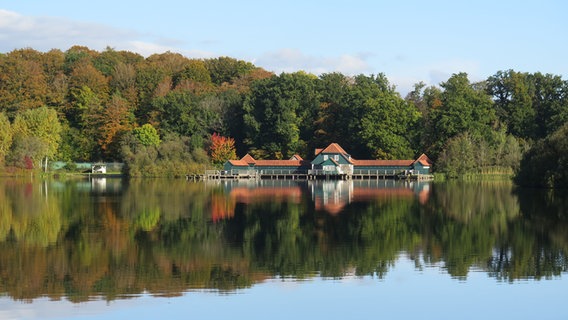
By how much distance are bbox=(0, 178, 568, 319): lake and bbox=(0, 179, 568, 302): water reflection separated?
0.05 m

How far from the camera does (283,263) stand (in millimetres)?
17844

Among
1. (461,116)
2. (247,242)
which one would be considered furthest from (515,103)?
(247,242)

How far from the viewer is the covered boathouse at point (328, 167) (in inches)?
2709

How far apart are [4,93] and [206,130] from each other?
2050cm

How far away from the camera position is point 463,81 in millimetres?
72562

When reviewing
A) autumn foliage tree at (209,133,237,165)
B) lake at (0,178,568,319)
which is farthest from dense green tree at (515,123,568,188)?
autumn foliage tree at (209,133,237,165)

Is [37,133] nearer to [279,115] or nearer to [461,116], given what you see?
[279,115]

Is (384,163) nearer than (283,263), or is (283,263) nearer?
(283,263)

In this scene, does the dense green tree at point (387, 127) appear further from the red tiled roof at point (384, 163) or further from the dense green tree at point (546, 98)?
the dense green tree at point (546, 98)

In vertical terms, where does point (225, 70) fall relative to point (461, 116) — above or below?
above

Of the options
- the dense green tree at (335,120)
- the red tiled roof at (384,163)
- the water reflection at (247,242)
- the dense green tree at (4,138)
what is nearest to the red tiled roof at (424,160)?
the red tiled roof at (384,163)

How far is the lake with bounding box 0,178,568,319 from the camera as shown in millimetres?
13539

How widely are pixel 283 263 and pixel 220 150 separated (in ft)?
185

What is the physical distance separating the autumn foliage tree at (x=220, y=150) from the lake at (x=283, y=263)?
41410mm
